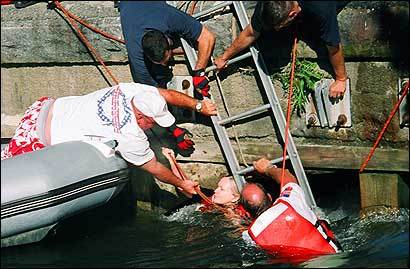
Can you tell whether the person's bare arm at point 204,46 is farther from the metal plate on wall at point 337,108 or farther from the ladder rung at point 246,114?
the metal plate on wall at point 337,108

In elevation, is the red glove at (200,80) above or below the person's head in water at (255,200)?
above

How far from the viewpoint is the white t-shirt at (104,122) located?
6.71 metres

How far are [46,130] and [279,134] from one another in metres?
1.77

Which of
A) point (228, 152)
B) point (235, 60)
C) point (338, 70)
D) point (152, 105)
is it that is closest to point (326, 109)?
point (338, 70)

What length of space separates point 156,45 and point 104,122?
0.69m

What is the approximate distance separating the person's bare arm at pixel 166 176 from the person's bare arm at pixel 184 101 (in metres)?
0.45

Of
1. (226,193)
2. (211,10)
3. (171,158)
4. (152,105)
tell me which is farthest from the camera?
(171,158)

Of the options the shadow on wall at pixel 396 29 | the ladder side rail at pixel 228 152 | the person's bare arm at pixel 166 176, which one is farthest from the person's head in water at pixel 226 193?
the shadow on wall at pixel 396 29

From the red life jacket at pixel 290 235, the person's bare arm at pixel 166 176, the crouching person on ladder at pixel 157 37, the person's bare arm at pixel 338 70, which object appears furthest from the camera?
the person's bare arm at pixel 166 176

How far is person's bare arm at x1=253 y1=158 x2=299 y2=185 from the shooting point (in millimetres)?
6945

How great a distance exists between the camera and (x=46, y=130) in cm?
705

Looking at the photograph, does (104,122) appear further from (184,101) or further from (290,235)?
(290,235)

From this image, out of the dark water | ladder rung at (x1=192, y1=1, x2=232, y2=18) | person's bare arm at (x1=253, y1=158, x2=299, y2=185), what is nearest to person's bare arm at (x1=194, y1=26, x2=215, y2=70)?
ladder rung at (x1=192, y1=1, x2=232, y2=18)

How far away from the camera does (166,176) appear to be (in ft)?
Result: 22.8
